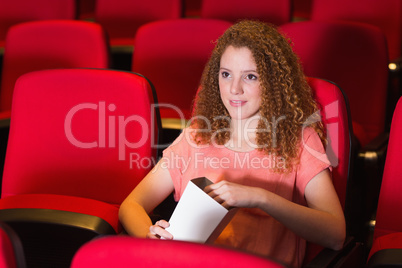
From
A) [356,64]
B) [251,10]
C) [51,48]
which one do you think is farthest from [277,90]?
[251,10]

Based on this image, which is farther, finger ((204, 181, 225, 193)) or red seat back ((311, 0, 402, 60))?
red seat back ((311, 0, 402, 60))

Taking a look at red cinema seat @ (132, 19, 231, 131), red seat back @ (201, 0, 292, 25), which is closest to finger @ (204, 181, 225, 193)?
red cinema seat @ (132, 19, 231, 131)

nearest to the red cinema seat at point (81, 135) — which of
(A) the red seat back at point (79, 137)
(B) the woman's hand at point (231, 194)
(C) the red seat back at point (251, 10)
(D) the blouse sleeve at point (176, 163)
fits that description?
(A) the red seat back at point (79, 137)

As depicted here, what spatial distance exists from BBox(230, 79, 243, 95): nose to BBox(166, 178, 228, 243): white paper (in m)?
0.20

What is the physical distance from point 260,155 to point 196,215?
0.22 m

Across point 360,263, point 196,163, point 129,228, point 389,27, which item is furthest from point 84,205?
point 389,27

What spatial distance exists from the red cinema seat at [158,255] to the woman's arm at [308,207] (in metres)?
0.29

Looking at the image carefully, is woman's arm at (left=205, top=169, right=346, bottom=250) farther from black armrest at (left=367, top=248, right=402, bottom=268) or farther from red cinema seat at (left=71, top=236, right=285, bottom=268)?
red cinema seat at (left=71, top=236, right=285, bottom=268)

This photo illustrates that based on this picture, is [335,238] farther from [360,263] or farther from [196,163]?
[196,163]

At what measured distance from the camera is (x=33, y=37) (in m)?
1.77

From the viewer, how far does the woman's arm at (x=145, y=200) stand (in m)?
1.05

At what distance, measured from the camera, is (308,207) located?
0.99m

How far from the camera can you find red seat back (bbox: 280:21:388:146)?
1.58m

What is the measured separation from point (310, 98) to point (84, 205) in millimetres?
453
